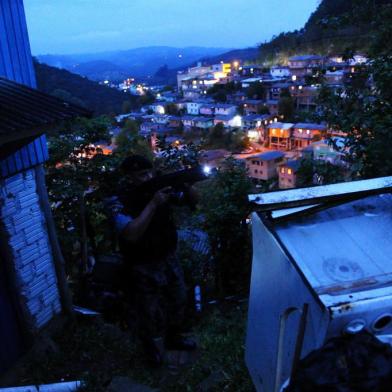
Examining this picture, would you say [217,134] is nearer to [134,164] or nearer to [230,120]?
[230,120]

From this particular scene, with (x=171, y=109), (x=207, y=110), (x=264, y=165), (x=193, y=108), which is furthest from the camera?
(x=171, y=109)

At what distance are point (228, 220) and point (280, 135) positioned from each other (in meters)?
33.9

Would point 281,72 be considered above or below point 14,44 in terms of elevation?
below

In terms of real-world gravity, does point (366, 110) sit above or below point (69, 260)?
above

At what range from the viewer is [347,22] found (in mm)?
4855

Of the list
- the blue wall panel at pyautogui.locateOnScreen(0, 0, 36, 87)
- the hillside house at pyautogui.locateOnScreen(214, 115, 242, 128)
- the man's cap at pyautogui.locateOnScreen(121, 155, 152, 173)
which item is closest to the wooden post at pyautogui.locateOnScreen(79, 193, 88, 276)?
the blue wall panel at pyautogui.locateOnScreen(0, 0, 36, 87)

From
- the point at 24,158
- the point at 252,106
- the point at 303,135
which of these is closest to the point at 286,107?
the point at 252,106

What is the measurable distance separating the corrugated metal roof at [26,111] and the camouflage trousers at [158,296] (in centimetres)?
148

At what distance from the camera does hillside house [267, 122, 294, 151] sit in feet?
118

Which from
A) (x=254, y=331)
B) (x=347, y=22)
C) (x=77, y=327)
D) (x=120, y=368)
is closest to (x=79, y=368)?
(x=120, y=368)

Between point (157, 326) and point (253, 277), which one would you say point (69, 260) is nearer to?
point (157, 326)

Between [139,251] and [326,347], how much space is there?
2.09m

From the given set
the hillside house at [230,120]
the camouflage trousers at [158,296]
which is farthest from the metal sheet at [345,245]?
the hillside house at [230,120]

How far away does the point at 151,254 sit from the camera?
3.25 m
